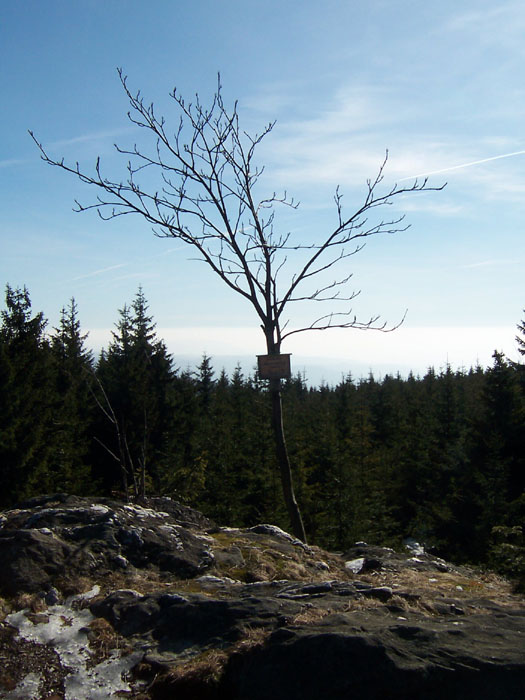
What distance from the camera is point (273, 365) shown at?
817cm

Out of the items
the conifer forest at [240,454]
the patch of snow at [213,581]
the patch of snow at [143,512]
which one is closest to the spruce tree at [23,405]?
the conifer forest at [240,454]

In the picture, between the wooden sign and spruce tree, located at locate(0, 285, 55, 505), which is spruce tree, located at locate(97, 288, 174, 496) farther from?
the wooden sign

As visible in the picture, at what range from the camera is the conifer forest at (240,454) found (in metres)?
20.1

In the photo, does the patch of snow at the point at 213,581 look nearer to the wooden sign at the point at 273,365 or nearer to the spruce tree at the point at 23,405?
the wooden sign at the point at 273,365

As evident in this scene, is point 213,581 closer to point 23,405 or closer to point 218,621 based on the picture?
point 218,621

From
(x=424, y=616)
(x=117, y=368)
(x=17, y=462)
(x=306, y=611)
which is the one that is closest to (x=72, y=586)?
(x=306, y=611)

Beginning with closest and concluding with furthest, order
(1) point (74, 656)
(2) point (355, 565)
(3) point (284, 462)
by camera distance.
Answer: (1) point (74, 656), (2) point (355, 565), (3) point (284, 462)

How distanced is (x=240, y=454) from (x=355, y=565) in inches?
748

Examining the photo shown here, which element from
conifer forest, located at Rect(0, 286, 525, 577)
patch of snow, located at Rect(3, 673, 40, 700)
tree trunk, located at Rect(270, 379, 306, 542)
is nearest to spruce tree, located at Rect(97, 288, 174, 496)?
conifer forest, located at Rect(0, 286, 525, 577)

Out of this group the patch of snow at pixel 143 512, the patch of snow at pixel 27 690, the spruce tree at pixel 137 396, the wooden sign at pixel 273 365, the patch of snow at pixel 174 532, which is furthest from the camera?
the spruce tree at pixel 137 396

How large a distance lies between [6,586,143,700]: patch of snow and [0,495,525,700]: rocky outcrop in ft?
0.05

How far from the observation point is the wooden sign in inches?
320

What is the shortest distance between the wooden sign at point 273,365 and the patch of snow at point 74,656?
409cm

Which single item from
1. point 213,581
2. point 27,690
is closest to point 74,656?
point 27,690
